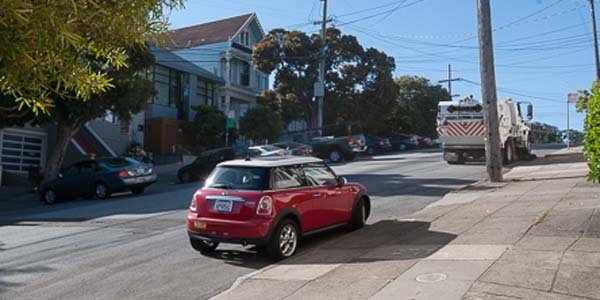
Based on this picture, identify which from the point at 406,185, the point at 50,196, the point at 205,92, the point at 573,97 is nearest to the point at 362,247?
the point at 406,185

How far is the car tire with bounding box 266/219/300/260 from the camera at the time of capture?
846 centimetres

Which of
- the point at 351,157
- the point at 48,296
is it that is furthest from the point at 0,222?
the point at 351,157

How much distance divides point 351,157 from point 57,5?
29.4 m

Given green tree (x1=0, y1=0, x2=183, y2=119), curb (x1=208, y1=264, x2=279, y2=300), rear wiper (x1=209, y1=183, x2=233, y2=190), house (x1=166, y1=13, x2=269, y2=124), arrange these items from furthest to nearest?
1. house (x1=166, y1=13, x2=269, y2=124)
2. rear wiper (x1=209, y1=183, x2=233, y2=190)
3. curb (x1=208, y1=264, x2=279, y2=300)
4. green tree (x1=0, y1=0, x2=183, y2=119)

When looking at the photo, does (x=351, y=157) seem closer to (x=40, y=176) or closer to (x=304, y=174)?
(x=40, y=176)

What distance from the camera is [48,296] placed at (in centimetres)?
718

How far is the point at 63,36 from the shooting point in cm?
310

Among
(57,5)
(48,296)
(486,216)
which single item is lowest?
(48,296)

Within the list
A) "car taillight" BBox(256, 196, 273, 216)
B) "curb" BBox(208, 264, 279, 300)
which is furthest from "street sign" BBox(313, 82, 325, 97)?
"curb" BBox(208, 264, 279, 300)

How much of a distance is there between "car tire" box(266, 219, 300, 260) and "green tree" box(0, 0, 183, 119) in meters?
4.58

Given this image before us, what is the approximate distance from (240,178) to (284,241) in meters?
1.18

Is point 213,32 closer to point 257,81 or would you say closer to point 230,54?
point 230,54

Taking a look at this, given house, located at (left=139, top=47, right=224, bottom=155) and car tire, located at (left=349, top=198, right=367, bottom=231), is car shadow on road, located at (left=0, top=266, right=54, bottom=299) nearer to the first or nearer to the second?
car tire, located at (left=349, top=198, right=367, bottom=231)

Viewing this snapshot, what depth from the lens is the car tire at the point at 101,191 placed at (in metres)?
20.3
